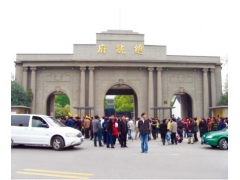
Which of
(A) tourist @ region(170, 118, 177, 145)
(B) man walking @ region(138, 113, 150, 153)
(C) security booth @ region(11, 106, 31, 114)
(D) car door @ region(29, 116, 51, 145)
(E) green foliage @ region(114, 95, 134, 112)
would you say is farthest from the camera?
(E) green foliage @ region(114, 95, 134, 112)

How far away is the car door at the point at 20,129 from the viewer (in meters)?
14.2

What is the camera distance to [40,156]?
38.8ft

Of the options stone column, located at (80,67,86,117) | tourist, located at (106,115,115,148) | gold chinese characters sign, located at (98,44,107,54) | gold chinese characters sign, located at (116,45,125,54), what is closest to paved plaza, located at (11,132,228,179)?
tourist, located at (106,115,115,148)

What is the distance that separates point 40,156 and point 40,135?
2.41 metres

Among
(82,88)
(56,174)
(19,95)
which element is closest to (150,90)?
(82,88)

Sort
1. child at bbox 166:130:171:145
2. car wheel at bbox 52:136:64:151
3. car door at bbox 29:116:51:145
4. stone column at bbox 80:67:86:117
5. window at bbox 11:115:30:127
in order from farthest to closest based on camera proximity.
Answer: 1. stone column at bbox 80:67:86:117
2. child at bbox 166:130:171:145
3. window at bbox 11:115:30:127
4. car door at bbox 29:116:51:145
5. car wheel at bbox 52:136:64:151

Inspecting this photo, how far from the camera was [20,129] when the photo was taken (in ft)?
46.9

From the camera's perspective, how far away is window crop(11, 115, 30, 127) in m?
14.5

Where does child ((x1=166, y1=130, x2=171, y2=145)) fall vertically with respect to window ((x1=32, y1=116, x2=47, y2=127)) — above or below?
below

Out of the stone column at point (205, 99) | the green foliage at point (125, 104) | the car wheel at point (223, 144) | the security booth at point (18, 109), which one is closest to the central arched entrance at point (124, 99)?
the green foliage at point (125, 104)

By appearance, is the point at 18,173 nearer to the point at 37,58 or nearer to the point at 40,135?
the point at 40,135

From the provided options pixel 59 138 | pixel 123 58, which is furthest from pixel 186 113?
pixel 59 138

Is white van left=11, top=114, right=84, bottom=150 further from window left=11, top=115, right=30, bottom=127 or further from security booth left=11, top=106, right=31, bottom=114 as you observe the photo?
security booth left=11, top=106, right=31, bottom=114

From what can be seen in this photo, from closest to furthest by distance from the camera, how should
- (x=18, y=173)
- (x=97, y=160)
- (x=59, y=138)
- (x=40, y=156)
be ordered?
1. (x=18, y=173)
2. (x=97, y=160)
3. (x=40, y=156)
4. (x=59, y=138)
